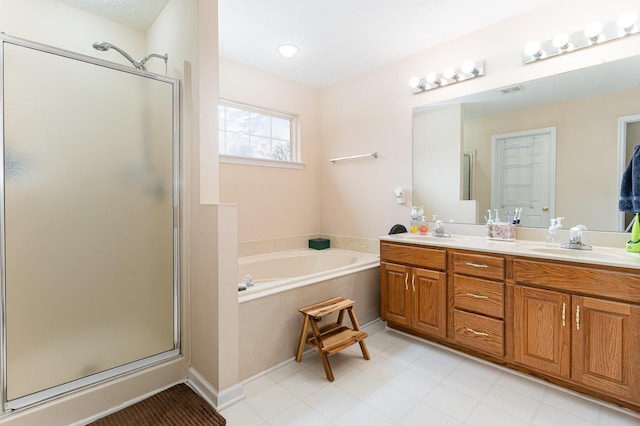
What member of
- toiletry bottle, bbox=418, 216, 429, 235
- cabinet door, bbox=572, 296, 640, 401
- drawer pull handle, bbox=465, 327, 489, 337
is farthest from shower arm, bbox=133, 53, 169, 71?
cabinet door, bbox=572, 296, 640, 401

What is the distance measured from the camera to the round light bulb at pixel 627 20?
1.78 m

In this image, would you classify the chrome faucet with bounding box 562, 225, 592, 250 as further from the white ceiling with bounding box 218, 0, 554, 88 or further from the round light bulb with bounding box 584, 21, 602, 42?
the white ceiling with bounding box 218, 0, 554, 88

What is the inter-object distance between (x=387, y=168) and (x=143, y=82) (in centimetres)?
219

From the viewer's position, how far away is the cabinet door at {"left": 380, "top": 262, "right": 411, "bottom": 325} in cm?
235

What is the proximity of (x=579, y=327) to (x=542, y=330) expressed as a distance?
0.56 ft

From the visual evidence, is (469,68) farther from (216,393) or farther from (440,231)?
(216,393)

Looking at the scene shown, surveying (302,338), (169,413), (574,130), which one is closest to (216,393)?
(169,413)

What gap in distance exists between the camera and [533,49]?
213cm

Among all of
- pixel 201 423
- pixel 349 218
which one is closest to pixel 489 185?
pixel 349 218

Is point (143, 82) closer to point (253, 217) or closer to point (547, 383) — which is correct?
point (253, 217)

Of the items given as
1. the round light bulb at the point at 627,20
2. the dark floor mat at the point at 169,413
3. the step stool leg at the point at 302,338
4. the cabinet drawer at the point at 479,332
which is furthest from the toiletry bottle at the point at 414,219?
the dark floor mat at the point at 169,413

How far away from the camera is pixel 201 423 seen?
4.80 feet

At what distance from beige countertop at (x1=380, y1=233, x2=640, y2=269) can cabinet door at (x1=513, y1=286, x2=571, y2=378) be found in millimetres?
210

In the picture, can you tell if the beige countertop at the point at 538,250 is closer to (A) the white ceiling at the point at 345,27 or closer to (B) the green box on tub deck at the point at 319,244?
(B) the green box on tub deck at the point at 319,244
